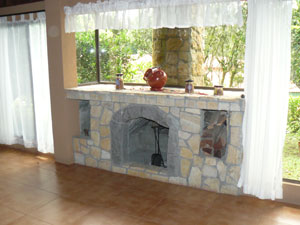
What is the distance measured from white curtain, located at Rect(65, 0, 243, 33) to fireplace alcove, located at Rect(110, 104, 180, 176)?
1077 millimetres

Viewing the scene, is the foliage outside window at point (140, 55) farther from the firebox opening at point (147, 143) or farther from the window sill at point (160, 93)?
the firebox opening at point (147, 143)

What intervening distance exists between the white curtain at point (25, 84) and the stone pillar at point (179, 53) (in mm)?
1766

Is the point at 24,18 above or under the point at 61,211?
above

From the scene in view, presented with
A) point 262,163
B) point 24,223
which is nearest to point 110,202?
point 24,223

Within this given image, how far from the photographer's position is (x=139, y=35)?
4.74 metres

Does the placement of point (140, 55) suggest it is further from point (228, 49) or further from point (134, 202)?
point (134, 202)

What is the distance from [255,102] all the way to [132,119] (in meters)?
1.72

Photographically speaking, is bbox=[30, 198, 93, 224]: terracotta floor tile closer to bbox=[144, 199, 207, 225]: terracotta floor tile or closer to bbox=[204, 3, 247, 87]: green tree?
bbox=[144, 199, 207, 225]: terracotta floor tile

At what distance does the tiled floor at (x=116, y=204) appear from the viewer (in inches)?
119

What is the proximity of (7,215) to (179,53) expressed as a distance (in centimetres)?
305

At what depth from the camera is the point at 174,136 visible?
3756 millimetres

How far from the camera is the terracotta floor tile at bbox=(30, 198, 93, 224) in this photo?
306 centimetres

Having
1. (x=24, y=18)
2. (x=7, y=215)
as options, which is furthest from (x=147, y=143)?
(x=24, y=18)

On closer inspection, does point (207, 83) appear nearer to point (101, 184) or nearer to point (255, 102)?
point (255, 102)
